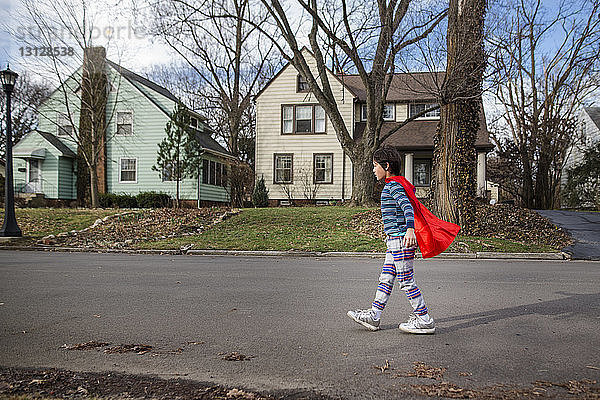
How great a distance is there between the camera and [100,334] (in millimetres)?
4867

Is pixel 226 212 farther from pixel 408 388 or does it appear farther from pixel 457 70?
pixel 408 388

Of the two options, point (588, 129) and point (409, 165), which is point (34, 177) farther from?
point (588, 129)

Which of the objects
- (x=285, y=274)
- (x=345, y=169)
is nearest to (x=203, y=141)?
(x=345, y=169)

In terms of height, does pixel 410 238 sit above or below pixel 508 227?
above

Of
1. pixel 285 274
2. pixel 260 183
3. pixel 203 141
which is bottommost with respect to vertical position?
pixel 285 274

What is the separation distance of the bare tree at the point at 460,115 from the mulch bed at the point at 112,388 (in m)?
12.2

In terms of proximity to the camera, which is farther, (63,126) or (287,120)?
(63,126)

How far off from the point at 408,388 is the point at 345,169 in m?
26.7

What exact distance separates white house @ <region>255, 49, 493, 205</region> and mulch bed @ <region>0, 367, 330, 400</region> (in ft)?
85.9

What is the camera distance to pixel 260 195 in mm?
28688

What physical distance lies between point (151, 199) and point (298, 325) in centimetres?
2453

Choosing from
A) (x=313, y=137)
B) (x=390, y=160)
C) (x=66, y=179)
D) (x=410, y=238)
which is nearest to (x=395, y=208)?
(x=410, y=238)

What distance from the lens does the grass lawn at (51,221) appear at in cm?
1714

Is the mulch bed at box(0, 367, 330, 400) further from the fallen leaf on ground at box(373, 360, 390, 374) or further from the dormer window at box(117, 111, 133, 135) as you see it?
the dormer window at box(117, 111, 133, 135)
